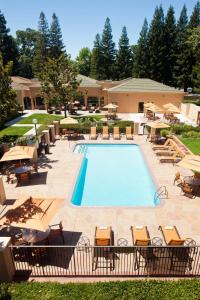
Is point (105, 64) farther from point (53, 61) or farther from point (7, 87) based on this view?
point (7, 87)

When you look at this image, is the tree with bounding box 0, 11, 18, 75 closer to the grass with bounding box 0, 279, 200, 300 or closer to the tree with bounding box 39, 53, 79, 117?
the tree with bounding box 39, 53, 79, 117

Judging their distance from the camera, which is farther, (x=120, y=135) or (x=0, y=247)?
(x=120, y=135)

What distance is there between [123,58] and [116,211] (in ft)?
196

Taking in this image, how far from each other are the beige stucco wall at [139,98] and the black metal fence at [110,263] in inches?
1228

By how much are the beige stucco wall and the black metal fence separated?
31.2m

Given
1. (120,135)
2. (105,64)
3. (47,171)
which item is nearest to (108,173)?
(47,171)

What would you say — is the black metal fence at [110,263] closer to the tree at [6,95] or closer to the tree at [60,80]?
the tree at [6,95]

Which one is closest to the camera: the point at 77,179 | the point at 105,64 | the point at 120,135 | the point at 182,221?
the point at 182,221

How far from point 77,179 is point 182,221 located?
7.01m

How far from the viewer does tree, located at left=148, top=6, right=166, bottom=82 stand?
57.1m

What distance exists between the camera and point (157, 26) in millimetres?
57156

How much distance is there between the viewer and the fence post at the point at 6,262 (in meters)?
7.38

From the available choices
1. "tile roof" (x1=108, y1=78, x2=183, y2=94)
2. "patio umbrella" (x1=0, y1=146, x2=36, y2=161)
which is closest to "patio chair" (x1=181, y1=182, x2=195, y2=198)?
"patio umbrella" (x1=0, y1=146, x2=36, y2=161)

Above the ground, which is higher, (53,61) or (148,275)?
(53,61)
